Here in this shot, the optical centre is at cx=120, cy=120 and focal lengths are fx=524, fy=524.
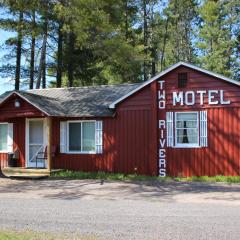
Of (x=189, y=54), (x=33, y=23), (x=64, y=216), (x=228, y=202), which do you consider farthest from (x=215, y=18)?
(x=64, y=216)

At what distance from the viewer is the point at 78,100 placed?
2550cm

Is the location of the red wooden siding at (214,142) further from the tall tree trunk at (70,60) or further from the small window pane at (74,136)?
the tall tree trunk at (70,60)

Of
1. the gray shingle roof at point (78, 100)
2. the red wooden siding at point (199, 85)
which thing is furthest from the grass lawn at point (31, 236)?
the gray shingle roof at point (78, 100)

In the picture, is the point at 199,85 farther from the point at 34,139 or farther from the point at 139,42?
the point at 139,42

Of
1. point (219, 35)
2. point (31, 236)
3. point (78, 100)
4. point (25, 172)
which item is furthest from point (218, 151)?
point (219, 35)

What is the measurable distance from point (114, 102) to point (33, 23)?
17.7 ft

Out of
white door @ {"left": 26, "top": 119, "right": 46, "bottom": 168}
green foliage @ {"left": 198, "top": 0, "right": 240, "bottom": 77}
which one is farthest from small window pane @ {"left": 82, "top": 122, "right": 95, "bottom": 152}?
green foliage @ {"left": 198, "top": 0, "right": 240, "bottom": 77}

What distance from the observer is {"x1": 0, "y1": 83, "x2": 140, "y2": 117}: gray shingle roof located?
23500 mm

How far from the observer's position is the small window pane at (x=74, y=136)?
24125 mm

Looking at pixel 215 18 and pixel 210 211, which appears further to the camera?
pixel 215 18

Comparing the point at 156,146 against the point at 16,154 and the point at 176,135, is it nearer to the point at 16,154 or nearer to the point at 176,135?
the point at 176,135

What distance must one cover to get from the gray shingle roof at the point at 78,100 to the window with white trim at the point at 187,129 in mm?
2909

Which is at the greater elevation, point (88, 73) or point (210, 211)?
point (88, 73)

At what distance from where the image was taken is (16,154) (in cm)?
2562
